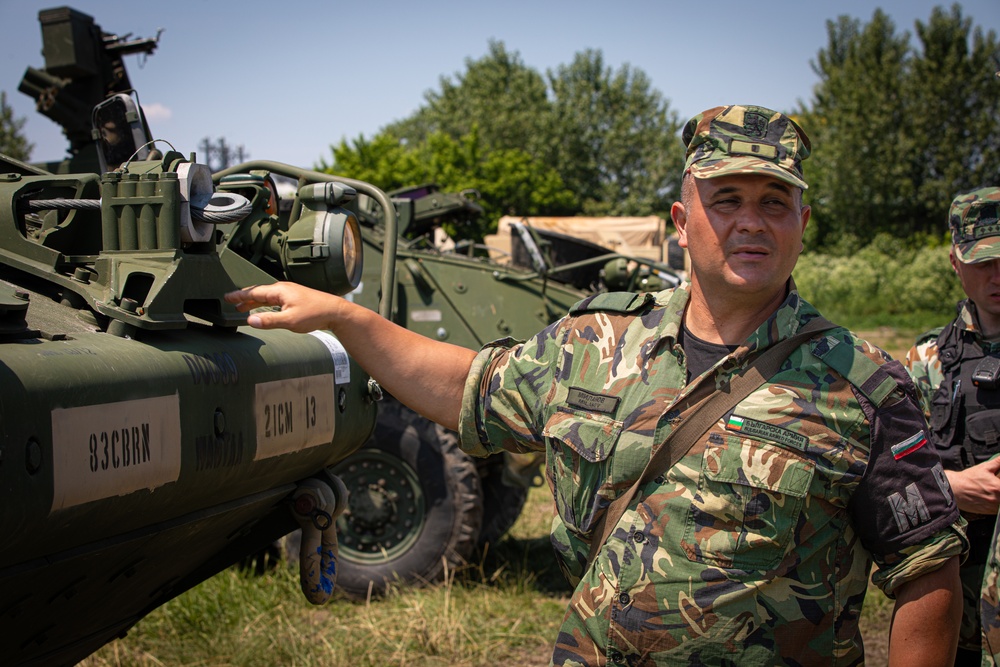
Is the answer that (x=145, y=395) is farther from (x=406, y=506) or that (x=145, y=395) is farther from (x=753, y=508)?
(x=406, y=506)

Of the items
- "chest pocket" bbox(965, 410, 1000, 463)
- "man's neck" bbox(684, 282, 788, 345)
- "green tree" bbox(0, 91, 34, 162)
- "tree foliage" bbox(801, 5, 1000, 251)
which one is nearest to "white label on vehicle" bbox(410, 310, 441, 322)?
"chest pocket" bbox(965, 410, 1000, 463)

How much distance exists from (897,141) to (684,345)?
3295cm

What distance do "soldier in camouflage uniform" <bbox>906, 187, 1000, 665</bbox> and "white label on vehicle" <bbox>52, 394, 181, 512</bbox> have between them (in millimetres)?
2357

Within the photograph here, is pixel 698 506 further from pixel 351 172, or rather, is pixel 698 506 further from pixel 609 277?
pixel 351 172

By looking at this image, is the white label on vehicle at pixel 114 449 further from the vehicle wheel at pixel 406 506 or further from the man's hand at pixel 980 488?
the vehicle wheel at pixel 406 506

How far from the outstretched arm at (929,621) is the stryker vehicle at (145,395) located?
1.62 m

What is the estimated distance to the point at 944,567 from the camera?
213 centimetres

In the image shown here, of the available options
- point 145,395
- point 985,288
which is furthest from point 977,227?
point 145,395

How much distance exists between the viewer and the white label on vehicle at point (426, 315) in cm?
694

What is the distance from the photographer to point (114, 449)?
85.4 inches

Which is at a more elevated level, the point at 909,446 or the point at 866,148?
the point at 866,148

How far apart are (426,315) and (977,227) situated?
4046 mm

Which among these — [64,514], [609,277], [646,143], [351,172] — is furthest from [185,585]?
[646,143]

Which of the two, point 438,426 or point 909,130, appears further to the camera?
point 909,130
